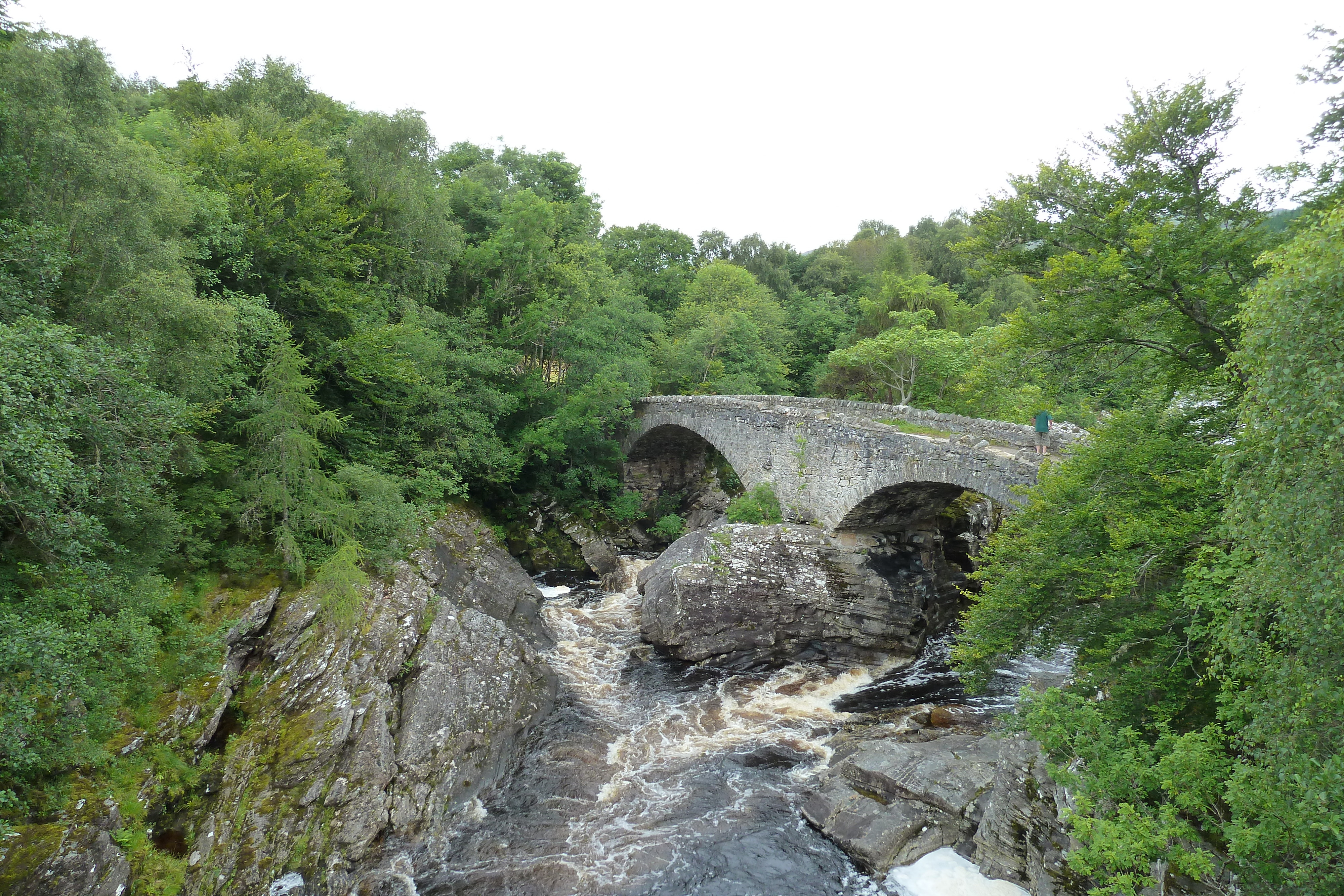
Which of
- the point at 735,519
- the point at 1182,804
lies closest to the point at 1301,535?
the point at 1182,804

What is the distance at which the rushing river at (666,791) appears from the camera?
8586 millimetres

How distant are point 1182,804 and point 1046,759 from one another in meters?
3.32

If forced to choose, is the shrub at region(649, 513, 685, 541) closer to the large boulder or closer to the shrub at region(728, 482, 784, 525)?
the shrub at region(728, 482, 784, 525)

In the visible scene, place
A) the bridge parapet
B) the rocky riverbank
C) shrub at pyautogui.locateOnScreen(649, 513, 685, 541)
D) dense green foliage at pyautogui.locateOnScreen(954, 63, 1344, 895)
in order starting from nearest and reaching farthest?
dense green foliage at pyautogui.locateOnScreen(954, 63, 1344, 895) < the rocky riverbank < the bridge parapet < shrub at pyautogui.locateOnScreen(649, 513, 685, 541)

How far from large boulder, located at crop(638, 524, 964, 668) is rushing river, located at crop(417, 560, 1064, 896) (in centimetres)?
58

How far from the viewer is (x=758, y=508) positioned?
18.8 m

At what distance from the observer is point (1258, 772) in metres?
4.64

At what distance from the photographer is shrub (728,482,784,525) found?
18703 millimetres

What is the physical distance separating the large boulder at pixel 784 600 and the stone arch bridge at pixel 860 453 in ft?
4.72

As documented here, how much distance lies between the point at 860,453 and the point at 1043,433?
4.34 meters

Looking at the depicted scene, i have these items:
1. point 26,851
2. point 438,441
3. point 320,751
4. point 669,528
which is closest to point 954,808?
point 320,751

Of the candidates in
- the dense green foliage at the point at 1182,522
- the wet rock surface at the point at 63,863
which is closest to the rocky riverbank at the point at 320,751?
the wet rock surface at the point at 63,863

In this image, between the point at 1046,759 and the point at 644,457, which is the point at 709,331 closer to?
the point at 644,457

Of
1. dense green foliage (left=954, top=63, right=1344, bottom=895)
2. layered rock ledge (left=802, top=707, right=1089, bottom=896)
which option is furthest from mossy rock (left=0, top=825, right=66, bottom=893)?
dense green foliage (left=954, top=63, right=1344, bottom=895)
